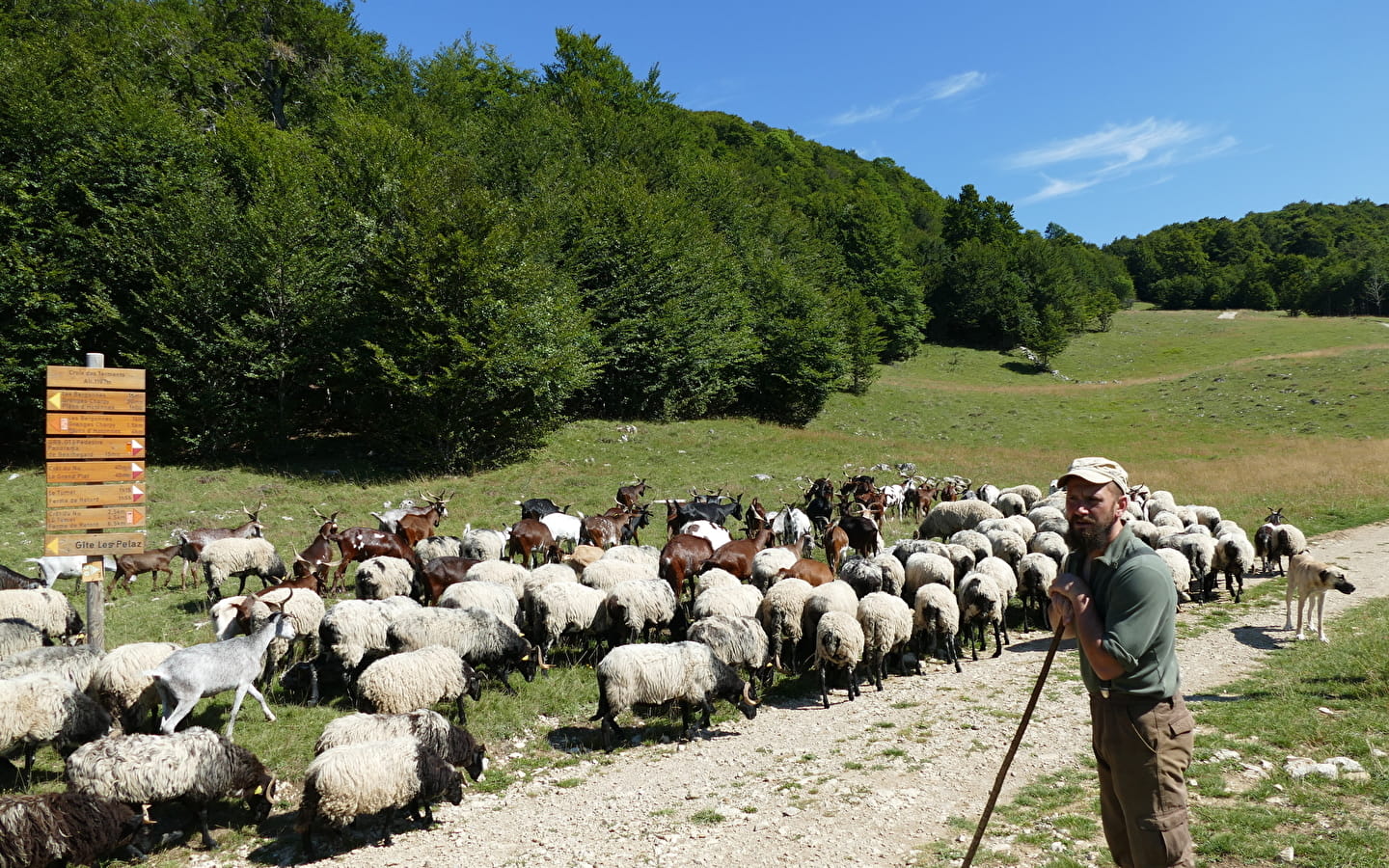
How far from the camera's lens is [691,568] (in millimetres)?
13867

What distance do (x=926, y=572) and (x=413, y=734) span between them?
842 centimetres

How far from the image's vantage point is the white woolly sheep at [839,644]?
9.55 meters

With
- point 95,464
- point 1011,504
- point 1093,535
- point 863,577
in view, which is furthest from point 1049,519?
point 95,464

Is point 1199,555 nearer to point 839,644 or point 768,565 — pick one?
point 768,565

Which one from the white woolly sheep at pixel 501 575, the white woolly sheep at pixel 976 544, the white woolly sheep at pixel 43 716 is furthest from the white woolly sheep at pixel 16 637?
the white woolly sheep at pixel 976 544

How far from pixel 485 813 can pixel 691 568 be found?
7.31 m

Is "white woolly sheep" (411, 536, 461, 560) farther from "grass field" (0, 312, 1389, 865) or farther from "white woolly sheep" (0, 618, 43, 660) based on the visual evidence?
"white woolly sheep" (0, 618, 43, 660)

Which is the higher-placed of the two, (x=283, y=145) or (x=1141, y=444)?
(x=283, y=145)

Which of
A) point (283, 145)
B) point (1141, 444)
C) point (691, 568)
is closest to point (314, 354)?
point (283, 145)

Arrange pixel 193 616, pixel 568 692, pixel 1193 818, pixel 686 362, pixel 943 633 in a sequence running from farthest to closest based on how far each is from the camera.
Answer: pixel 686 362, pixel 193 616, pixel 943 633, pixel 568 692, pixel 1193 818

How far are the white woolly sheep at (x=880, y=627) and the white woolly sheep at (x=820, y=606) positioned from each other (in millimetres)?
212

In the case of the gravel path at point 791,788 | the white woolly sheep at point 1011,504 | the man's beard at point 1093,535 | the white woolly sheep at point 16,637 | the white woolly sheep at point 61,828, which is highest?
the man's beard at point 1093,535

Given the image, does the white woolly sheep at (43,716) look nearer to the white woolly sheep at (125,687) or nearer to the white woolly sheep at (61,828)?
the white woolly sheep at (125,687)

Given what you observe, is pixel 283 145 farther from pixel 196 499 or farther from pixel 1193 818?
pixel 1193 818
